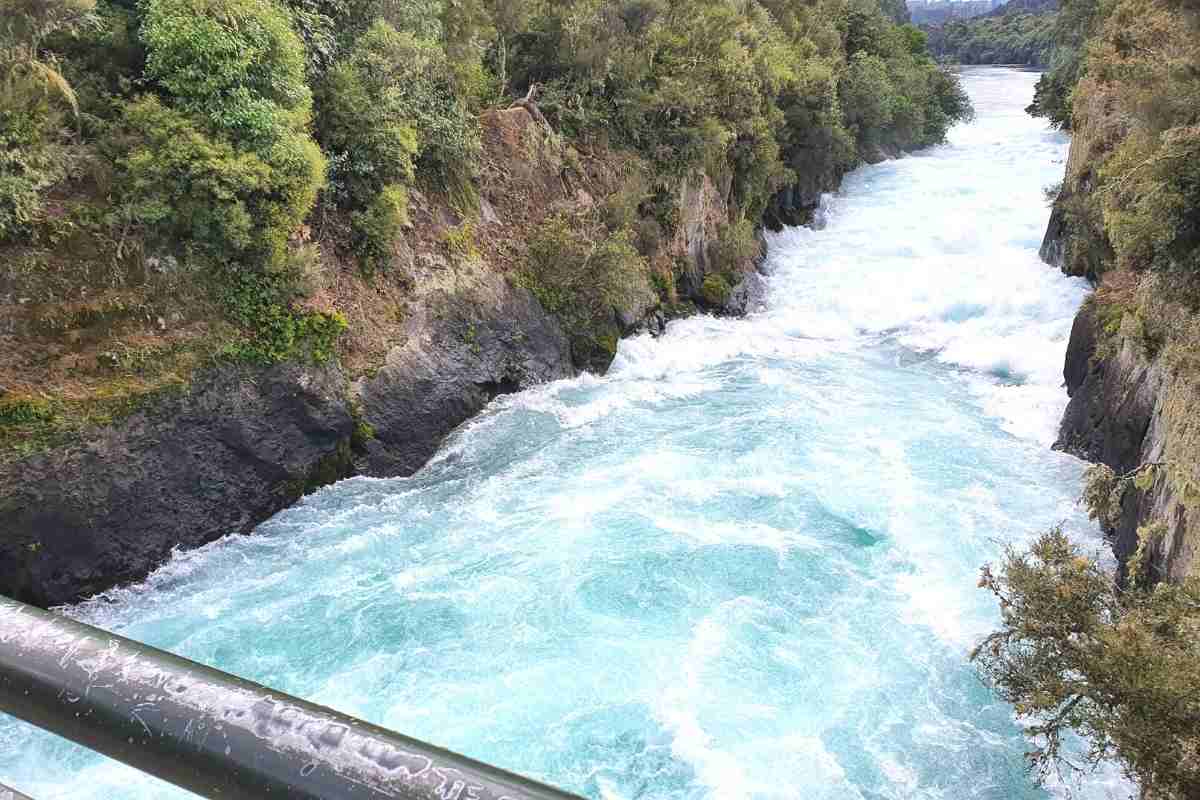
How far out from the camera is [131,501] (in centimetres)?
1063

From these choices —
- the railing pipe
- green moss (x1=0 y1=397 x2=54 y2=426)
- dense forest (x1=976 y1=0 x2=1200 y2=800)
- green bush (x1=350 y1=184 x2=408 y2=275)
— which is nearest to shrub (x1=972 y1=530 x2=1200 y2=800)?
dense forest (x1=976 y1=0 x2=1200 y2=800)

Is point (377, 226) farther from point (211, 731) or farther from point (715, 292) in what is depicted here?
point (211, 731)

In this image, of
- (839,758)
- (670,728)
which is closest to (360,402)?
(670,728)

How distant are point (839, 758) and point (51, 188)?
11.8 metres

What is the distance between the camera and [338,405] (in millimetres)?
12977

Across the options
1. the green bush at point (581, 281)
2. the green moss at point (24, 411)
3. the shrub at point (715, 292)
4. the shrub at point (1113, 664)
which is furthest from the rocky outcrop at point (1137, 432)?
the green moss at point (24, 411)

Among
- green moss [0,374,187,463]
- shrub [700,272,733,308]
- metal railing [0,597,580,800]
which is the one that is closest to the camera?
metal railing [0,597,580,800]

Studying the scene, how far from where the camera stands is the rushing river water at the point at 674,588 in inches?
331

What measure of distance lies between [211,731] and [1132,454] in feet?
47.1

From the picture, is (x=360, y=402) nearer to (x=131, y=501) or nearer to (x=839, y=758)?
(x=131, y=501)

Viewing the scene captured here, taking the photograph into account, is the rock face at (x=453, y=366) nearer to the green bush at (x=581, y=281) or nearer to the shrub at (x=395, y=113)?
the green bush at (x=581, y=281)

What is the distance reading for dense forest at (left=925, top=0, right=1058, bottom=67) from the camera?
279 ft

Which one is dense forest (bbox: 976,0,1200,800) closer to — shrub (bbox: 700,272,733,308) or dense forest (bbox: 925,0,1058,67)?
shrub (bbox: 700,272,733,308)

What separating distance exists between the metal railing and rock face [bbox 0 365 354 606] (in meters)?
9.91
